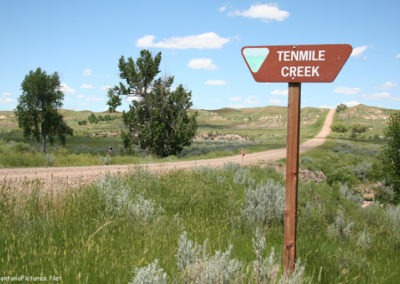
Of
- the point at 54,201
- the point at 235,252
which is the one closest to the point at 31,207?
the point at 54,201

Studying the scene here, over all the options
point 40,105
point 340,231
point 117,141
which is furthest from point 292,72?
point 117,141

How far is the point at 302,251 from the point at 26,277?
153 inches

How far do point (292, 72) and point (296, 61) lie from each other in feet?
0.45

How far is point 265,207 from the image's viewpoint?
8164mm

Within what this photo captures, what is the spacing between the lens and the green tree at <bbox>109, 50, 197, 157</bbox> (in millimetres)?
31875

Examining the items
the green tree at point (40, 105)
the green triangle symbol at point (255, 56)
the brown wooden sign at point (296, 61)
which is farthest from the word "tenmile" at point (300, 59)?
the green tree at point (40, 105)

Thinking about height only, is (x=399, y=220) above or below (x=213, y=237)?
below

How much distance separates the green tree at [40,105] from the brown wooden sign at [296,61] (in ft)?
106

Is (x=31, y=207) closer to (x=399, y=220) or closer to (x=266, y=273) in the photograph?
(x=266, y=273)

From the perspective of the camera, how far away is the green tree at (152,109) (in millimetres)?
31875

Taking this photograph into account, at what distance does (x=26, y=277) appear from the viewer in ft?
13.5

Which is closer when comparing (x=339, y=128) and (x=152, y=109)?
(x=152, y=109)

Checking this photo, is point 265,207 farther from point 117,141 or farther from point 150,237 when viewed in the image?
point 117,141

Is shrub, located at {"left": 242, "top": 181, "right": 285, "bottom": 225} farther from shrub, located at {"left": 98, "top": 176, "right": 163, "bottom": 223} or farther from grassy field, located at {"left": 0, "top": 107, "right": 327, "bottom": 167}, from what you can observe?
grassy field, located at {"left": 0, "top": 107, "right": 327, "bottom": 167}
